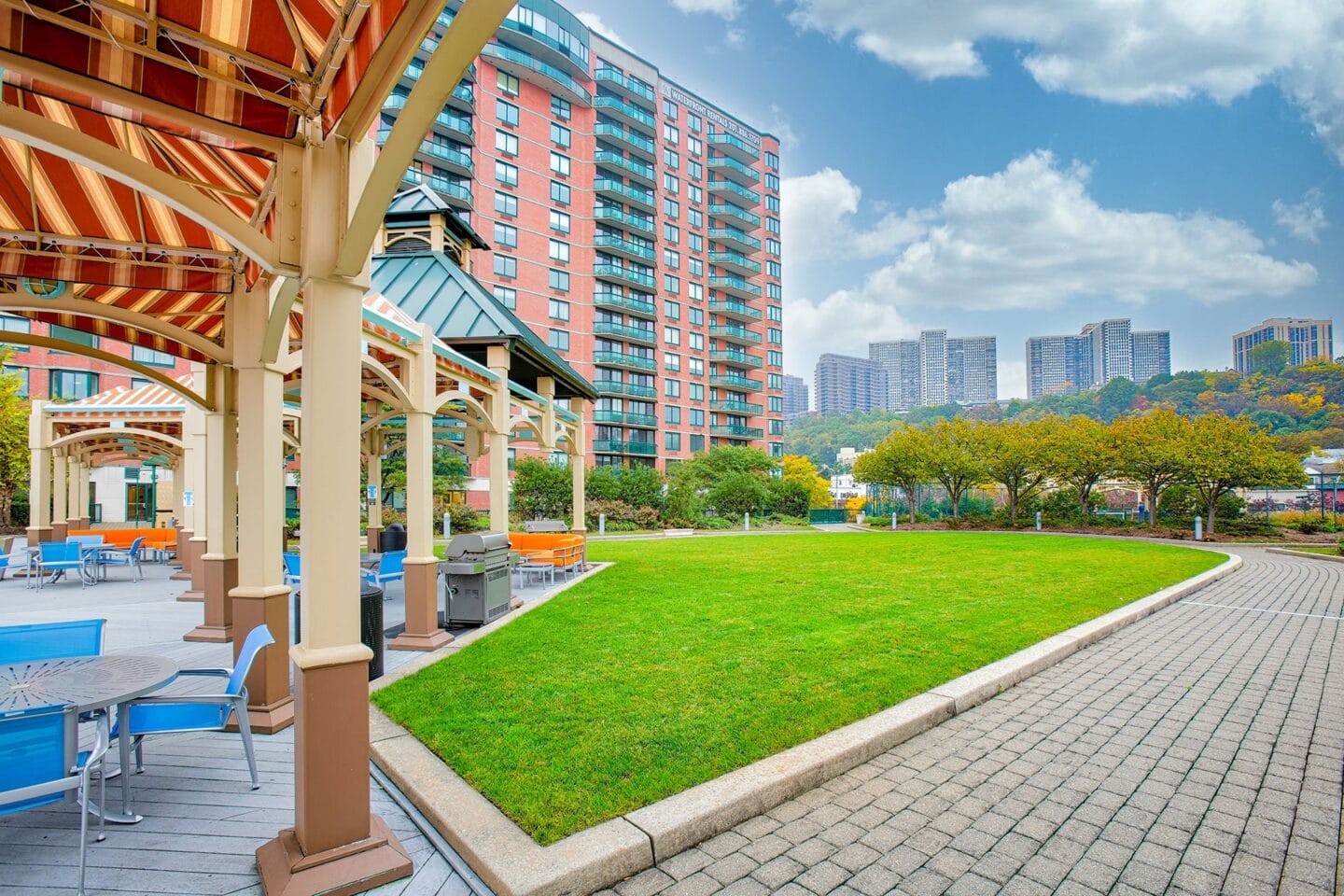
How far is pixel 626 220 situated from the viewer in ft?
179

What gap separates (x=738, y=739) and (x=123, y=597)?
13.1 m

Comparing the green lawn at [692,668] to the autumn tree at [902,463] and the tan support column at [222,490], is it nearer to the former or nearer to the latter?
the tan support column at [222,490]

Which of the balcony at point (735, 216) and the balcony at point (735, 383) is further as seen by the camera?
the balcony at point (735, 216)

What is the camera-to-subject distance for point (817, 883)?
3.19 m

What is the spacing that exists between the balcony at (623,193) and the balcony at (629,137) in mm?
3093

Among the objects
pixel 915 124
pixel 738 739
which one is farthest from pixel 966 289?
pixel 738 739

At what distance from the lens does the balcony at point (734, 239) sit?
6425 cm

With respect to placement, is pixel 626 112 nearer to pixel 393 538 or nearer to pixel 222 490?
pixel 393 538

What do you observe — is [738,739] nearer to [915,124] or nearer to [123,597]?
[123,597]

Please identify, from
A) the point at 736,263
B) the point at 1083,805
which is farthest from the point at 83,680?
the point at 736,263

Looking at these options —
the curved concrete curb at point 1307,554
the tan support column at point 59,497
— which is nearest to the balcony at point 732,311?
the curved concrete curb at point 1307,554

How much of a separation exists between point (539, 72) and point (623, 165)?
9428mm

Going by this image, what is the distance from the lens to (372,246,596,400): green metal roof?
11828 millimetres

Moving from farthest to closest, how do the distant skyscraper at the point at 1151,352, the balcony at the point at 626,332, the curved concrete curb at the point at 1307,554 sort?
the distant skyscraper at the point at 1151,352, the balcony at the point at 626,332, the curved concrete curb at the point at 1307,554
